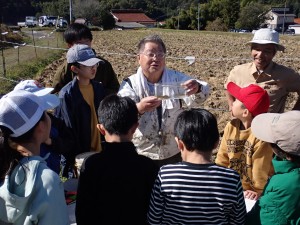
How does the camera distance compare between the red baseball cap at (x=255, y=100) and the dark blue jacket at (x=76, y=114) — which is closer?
the red baseball cap at (x=255, y=100)

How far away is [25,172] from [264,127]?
4.29ft

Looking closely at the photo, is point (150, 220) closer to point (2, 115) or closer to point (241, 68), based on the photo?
point (2, 115)


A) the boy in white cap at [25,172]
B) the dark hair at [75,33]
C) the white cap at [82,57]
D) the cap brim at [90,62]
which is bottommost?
the boy in white cap at [25,172]

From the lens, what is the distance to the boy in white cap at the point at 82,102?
3.26m

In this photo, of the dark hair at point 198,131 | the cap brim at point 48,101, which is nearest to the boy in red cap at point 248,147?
the dark hair at point 198,131

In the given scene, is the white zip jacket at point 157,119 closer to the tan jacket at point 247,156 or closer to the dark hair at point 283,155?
the tan jacket at point 247,156

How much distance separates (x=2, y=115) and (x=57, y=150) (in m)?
0.97

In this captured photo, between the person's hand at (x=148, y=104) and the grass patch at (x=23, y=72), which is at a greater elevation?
the person's hand at (x=148, y=104)

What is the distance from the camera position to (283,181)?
6.60ft

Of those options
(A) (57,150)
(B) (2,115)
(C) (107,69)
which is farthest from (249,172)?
(C) (107,69)

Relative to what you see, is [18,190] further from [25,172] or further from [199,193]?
[199,193]

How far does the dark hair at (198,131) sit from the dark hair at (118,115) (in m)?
0.28

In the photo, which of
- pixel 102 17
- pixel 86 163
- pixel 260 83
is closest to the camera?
pixel 86 163

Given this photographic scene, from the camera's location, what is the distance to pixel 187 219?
6.77ft
